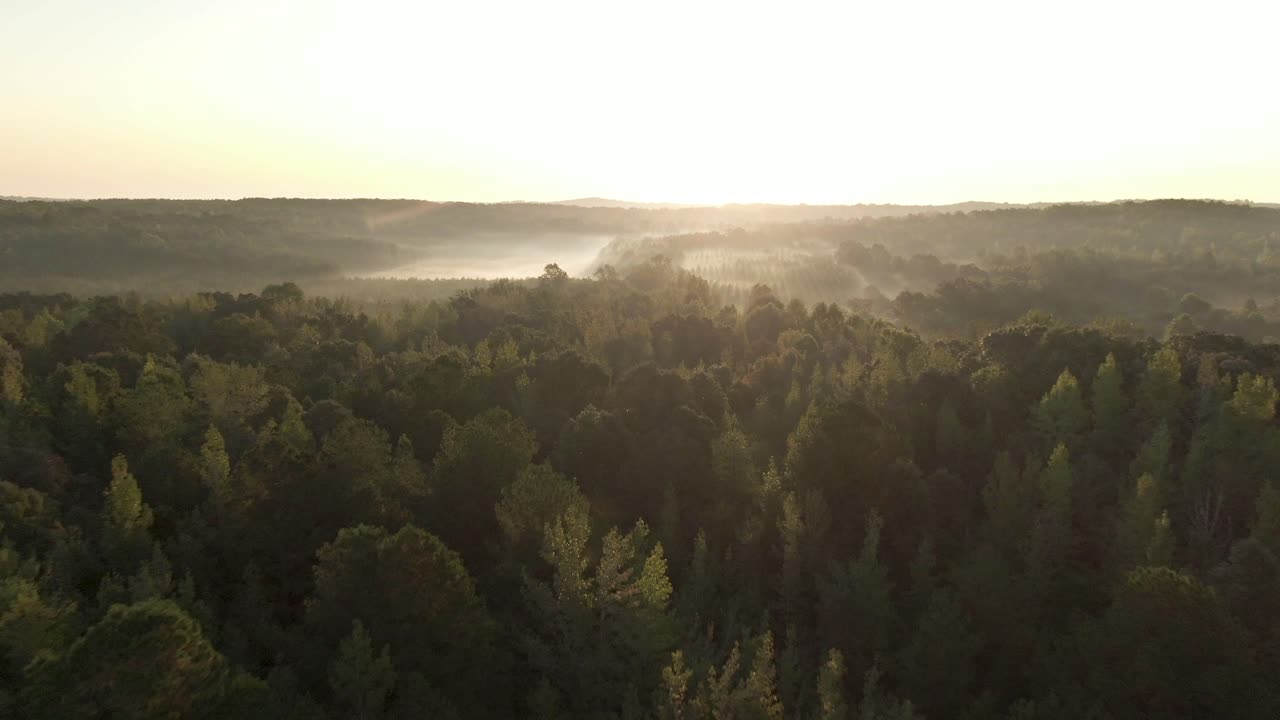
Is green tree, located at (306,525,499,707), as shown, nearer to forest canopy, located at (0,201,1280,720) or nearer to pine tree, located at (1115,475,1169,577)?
forest canopy, located at (0,201,1280,720)

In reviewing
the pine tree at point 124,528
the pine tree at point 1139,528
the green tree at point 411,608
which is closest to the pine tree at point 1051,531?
the pine tree at point 1139,528

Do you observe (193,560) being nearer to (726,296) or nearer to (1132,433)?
(1132,433)

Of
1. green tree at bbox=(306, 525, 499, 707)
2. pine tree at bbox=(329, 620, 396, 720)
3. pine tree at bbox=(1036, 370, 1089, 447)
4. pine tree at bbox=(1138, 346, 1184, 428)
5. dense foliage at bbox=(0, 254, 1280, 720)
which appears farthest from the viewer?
pine tree at bbox=(1138, 346, 1184, 428)

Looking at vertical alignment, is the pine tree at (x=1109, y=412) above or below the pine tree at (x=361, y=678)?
above

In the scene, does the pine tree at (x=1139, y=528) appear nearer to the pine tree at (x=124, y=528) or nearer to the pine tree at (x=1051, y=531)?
the pine tree at (x=1051, y=531)

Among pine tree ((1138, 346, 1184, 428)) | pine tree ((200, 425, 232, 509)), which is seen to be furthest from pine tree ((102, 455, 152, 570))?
pine tree ((1138, 346, 1184, 428))

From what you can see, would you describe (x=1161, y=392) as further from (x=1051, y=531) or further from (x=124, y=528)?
(x=124, y=528)

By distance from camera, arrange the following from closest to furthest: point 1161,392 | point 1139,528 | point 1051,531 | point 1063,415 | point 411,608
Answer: point 411,608, point 1139,528, point 1051,531, point 1063,415, point 1161,392

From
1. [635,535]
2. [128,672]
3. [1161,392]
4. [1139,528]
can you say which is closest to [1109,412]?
[1161,392]
